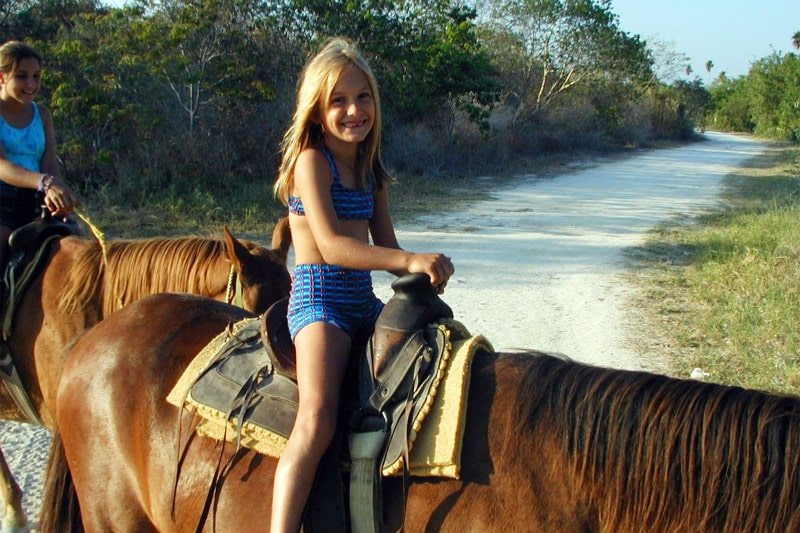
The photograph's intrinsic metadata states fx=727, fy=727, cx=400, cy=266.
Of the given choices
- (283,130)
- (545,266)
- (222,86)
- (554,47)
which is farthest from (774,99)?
(545,266)

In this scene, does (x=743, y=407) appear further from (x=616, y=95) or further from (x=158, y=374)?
(x=616, y=95)

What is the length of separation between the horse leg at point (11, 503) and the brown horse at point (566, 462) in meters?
1.25

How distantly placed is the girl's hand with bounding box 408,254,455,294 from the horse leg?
8.12ft

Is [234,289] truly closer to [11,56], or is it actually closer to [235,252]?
[235,252]

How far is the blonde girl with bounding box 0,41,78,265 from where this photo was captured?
368 centimetres

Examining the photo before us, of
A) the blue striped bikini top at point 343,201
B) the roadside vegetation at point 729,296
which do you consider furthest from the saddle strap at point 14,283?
the roadside vegetation at point 729,296

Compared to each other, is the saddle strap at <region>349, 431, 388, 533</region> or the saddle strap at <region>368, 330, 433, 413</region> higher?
the saddle strap at <region>368, 330, 433, 413</region>

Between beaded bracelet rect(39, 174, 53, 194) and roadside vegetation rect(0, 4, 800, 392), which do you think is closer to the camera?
beaded bracelet rect(39, 174, 53, 194)

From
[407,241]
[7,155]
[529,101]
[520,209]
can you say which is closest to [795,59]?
[529,101]

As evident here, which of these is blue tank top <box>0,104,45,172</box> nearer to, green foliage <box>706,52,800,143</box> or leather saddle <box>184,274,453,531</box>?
leather saddle <box>184,274,453,531</box>

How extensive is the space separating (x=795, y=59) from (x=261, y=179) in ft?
132

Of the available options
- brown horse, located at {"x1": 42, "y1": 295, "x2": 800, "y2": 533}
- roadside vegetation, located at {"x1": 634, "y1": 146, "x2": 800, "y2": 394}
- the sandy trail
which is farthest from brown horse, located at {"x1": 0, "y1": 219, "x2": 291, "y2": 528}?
roadside vegetation, located at {"x1": 634, "y1": 146, "x2": 800, "y2": 394}

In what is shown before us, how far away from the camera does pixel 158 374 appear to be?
241 centimetres

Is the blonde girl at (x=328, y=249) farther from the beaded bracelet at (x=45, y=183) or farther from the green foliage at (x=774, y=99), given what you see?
the green foliage at (x=774, y=99)
